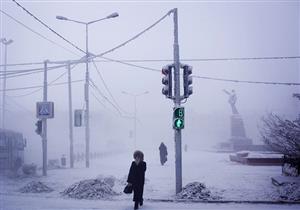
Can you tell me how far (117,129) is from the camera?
133m

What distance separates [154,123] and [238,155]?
12385cm

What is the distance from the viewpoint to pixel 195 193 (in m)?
14.3

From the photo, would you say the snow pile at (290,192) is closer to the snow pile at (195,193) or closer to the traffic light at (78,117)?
the snow pile at (195,193)

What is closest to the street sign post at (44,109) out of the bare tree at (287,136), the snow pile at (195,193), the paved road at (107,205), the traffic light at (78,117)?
the traffic light at (78,117)

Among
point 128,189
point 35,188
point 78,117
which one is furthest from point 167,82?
point 78,117

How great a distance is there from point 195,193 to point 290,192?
316 centimetres

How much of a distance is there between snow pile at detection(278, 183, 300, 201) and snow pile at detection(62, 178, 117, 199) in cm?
585

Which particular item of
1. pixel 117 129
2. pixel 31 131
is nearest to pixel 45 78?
pixel 31 131

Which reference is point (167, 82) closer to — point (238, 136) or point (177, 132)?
point (177, 132)

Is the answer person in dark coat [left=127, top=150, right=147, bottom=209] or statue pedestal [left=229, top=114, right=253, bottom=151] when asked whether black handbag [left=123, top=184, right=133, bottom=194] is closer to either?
person in dark coat [left=127, top=150, right=147, bottom=209]

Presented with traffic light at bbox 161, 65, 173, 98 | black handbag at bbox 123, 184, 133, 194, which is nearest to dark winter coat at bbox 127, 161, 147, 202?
black handbag at bbox 123, 184, 133, 194

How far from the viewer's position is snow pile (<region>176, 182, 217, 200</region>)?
14.1 meters

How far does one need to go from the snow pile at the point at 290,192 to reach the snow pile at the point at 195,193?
2346 millimetres

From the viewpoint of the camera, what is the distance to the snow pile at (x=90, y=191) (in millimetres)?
14546
